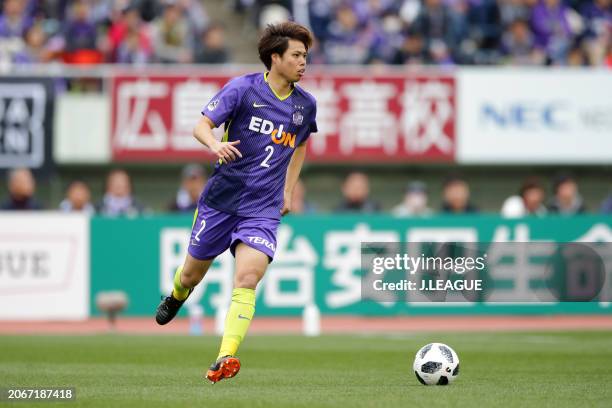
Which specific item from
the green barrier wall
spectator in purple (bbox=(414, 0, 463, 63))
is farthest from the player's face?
spectator in purple (bbox=(414, 0, 463, 63))

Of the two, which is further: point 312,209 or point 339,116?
point 339,116

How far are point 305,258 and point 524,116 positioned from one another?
6218 mm

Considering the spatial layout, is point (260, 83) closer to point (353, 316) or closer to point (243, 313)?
point (243, 313)

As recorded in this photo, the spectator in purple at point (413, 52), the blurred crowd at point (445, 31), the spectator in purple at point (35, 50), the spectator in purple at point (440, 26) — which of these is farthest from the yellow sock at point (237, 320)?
the spectator in purple at point (440, 26)

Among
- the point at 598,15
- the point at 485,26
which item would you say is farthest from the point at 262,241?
the point at 598,15

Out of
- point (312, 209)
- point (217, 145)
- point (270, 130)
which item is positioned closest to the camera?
point (217, 145)

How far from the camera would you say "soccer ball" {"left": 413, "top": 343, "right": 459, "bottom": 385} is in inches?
339

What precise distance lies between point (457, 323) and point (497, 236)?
1.52m

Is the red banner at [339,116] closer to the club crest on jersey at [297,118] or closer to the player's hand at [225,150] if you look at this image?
the club crest on jersey at [297,118]

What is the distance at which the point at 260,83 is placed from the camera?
9172 millimetres

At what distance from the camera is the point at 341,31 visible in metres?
23.0

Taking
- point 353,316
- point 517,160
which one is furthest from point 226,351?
point 517,160

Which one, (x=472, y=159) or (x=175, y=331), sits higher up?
(x=472, y=159)

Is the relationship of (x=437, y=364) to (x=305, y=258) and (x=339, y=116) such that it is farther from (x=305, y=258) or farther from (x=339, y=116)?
(x=339, y=116)
